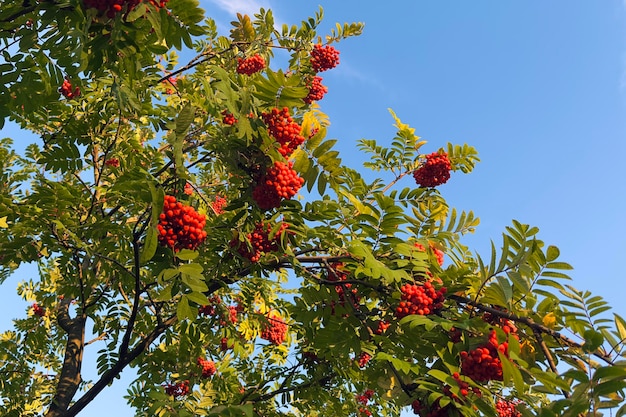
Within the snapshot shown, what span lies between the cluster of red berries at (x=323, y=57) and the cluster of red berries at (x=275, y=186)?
4260mm

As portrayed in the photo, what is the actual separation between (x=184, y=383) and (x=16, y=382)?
109 inches

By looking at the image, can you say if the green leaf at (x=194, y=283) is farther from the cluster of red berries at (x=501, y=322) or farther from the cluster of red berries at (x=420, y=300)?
the cluster of red berries at (x=501, y=322)

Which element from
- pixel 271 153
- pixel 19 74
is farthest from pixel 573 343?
pixel 19 74

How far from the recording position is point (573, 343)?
2979 millimetres

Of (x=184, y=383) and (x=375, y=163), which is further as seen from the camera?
(x=184, y=383)

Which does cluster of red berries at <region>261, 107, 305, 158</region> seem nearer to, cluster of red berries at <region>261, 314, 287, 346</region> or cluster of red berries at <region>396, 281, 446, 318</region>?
cluster of red berries at <region>396, 281, 446, 318</region>

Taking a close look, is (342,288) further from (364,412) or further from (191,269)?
(364,412)

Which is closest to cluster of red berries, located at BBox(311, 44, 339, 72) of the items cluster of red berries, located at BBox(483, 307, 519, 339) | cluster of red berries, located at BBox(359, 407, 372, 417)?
cluster of red berries, located at BBox(483, 307, 519, 339)

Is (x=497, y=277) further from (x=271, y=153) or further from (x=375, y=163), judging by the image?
(x=375, y=163)

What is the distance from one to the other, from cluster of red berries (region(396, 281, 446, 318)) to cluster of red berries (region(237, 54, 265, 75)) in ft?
15.4

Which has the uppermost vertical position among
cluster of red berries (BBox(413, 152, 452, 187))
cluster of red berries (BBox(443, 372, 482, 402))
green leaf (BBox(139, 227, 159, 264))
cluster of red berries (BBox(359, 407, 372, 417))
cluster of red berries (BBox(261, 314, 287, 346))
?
cluster of red berries (BBox(413, 152, 452, 187))

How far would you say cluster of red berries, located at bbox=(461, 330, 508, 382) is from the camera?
286 cm

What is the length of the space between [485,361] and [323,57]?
5.46 metres

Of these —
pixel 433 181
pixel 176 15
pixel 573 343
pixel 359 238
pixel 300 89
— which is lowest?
pixel 573 343
